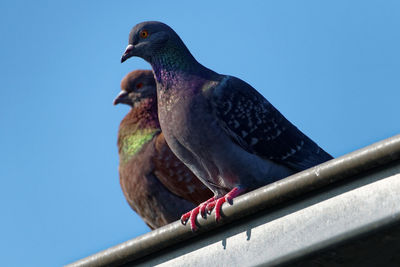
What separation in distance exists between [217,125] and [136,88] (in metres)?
3.61

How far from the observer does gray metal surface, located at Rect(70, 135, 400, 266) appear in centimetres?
241

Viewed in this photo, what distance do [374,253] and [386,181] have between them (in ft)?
0.88

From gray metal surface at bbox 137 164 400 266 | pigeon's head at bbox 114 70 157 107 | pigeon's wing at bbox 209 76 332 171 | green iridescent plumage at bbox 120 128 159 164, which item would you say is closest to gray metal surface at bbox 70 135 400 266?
gray metal surface at bbox 137 164 400 266

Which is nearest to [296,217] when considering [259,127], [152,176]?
[259,127]

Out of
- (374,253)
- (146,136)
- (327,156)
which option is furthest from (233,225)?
(146,136)

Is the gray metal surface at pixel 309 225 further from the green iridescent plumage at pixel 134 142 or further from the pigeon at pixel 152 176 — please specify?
the green iridescent plumage at pixel 134 142

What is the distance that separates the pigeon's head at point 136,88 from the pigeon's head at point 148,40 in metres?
2.54

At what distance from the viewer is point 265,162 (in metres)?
6.02

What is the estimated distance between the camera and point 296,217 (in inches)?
103

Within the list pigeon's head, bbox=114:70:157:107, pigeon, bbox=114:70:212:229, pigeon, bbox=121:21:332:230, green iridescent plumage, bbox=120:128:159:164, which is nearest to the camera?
pigeon, bbox=121:21:332:230

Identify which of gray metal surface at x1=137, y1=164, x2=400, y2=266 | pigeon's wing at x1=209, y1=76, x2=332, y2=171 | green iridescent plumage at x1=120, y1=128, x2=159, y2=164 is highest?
green iridescent plumage at x1=120, y1=128, x2=159, y2=164

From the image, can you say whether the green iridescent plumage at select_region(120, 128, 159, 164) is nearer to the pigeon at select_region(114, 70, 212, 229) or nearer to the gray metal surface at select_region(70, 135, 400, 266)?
the pigeon at select_region(114, 70, 212, 229)

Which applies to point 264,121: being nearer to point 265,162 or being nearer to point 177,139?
point 265,162

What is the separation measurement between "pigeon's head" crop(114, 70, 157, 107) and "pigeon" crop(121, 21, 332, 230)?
252cm
